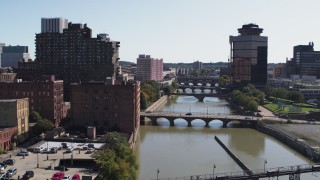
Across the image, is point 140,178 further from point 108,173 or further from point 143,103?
point 143,103

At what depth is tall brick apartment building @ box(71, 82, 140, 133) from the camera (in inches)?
2885

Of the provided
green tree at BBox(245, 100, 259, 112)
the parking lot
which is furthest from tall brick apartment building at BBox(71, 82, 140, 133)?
green tree at BBox(245, 100, 259, 112)

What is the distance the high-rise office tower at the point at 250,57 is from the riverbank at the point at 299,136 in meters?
101

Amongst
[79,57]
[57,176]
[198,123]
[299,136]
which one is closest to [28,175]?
[57,176]

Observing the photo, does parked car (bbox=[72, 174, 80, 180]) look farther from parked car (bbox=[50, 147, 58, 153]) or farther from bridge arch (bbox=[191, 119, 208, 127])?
bridge arch (bbox=[191, 119, 208, 127])

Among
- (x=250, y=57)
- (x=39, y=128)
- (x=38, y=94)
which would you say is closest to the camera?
(x=39, y=128)

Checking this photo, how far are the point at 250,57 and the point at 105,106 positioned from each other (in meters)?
124

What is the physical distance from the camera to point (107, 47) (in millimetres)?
111188

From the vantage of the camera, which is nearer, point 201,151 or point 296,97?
point 201,151

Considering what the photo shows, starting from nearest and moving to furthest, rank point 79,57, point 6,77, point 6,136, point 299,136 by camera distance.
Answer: point 6,136
point 299,136
point 6,77
point 79,57

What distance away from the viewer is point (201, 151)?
219 feet

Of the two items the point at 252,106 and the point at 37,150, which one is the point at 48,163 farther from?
the point at 252,106

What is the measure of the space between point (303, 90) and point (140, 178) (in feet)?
365

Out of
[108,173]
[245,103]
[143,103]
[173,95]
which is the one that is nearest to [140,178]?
[108,173]
